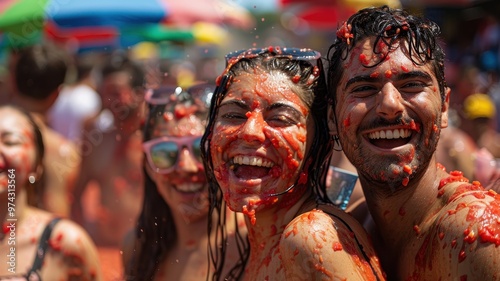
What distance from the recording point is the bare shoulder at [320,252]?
2646 mm

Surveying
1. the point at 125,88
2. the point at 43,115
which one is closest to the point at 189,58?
the point at 125,88

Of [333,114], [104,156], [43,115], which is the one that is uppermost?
[333,114]

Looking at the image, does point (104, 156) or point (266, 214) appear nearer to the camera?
point (266, 214)

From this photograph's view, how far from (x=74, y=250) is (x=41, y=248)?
191 mm

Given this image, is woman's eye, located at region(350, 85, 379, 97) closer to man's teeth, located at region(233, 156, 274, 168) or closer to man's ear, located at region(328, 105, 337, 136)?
man's ear, located at region(328, 105, 337, 136)

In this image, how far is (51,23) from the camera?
38.2ft

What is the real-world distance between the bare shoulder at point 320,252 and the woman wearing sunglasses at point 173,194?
5.24 ft

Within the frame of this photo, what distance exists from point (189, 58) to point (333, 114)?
9.87 metres

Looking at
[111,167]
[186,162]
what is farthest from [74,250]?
[111,167]

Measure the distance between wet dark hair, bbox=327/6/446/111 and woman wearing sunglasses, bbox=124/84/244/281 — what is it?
1561mm

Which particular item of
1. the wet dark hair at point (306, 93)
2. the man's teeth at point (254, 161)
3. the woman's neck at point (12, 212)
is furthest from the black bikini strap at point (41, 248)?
the man's teeth at point (254, 161)

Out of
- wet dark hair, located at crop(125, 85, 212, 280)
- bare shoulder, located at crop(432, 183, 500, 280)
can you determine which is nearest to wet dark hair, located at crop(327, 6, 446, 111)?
bare shoulder, located at crop(432, 183, 500, 280)

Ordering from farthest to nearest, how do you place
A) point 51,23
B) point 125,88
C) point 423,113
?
point 51,23, point 125,88, point 423,113

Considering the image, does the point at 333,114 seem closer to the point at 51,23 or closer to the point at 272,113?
the point at 272,113
